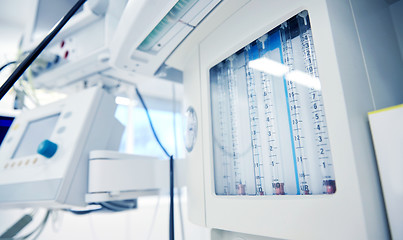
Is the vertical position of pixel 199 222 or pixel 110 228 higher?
pixel 199 222

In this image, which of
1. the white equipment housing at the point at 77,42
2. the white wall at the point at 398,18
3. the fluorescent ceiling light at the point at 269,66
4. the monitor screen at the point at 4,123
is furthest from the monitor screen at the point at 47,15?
the white wall at the point at 398,18

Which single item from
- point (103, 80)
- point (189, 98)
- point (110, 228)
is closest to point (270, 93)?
point (189, 98)

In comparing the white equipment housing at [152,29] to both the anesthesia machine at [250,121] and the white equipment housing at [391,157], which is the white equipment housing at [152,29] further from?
the white equipment housing at [391,157]

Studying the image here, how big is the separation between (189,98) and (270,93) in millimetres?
283

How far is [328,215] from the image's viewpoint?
353mm

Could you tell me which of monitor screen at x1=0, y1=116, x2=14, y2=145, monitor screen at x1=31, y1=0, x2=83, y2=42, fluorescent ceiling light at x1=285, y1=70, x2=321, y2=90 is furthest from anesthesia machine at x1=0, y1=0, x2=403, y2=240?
monitor screen at x1=31, y1=0, x2=83, y2=42

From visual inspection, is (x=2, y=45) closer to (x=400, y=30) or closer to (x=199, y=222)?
(x=199, y=222)

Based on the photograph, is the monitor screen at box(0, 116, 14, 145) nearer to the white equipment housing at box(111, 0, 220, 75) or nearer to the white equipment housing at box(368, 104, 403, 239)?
the white equipment housing at box(111, 0, 220, 75)

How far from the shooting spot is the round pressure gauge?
684 mm

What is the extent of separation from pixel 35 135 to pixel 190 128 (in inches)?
22.6

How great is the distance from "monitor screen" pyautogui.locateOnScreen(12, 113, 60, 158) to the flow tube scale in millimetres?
586

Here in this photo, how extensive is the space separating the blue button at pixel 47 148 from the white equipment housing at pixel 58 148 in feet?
0.05

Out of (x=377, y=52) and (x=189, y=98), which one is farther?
(x=189, y=98)

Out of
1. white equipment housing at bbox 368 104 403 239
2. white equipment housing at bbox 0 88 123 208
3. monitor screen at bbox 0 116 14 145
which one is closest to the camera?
white equipment housing at bbox 368 104 403 239
